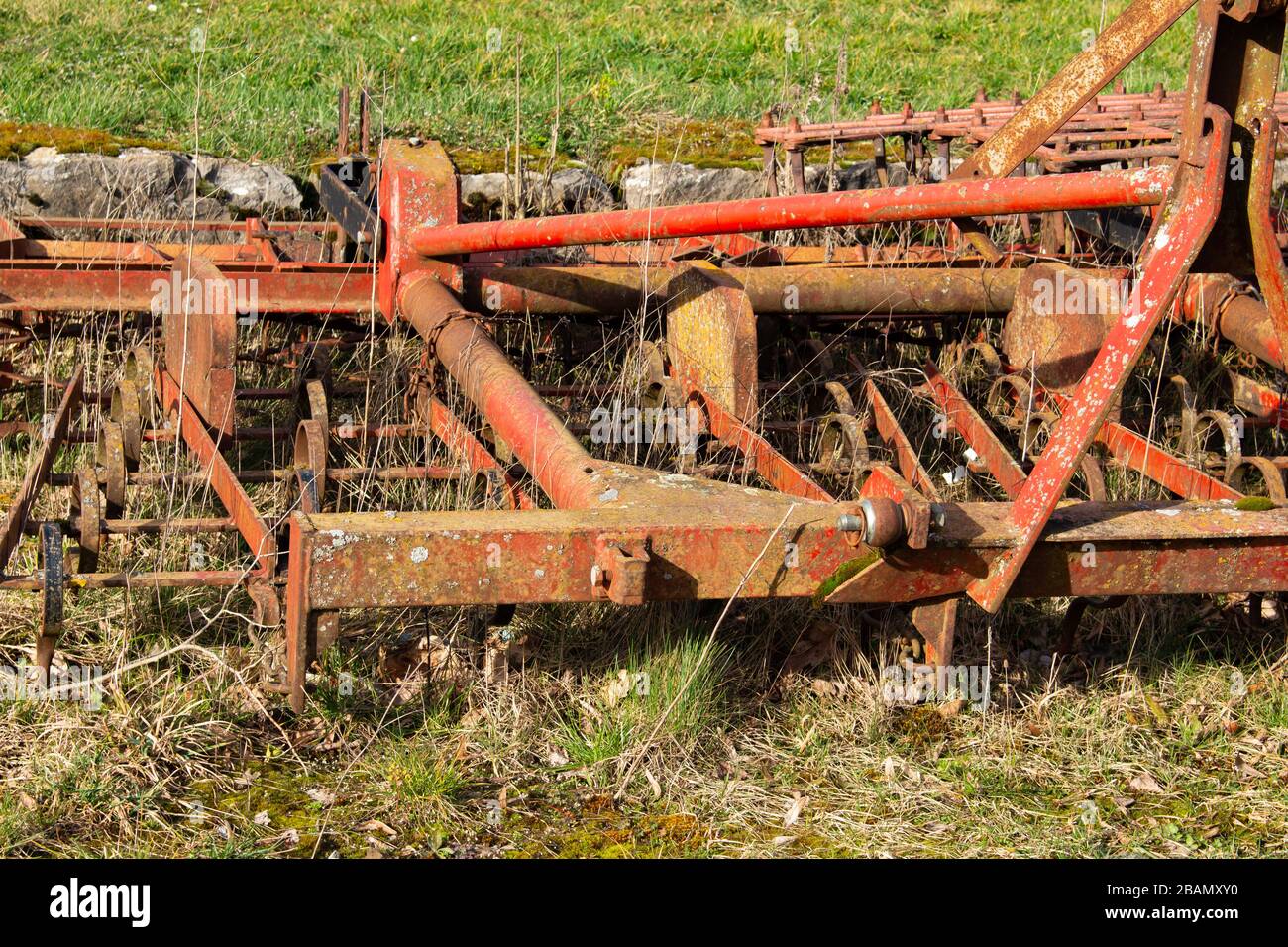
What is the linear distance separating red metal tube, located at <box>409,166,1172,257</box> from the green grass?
3.77m

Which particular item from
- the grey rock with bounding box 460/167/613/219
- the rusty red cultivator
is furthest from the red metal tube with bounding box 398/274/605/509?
the grey rock with bounding box 460/167/613/219

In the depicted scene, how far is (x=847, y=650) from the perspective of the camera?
4.11m

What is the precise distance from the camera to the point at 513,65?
9.77 meters

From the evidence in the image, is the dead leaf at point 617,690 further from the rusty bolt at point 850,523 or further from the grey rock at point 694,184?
the grey rock at point 694,184

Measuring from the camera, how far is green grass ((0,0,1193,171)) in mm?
8539

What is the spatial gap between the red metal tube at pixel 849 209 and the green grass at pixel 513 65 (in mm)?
3773

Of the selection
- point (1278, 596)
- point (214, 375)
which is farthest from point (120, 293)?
point (1278, 596)

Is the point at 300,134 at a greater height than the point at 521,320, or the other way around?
the point at 300,134

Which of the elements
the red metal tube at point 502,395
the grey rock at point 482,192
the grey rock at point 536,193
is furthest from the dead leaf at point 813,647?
the grey rock at point 482,192

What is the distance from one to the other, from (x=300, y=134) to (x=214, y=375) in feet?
14.7

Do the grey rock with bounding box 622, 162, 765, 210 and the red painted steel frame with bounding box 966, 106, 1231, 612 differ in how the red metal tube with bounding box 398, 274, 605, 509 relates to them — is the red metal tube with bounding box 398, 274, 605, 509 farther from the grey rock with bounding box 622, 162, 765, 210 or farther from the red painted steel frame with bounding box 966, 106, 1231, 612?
the grey rock with bounding box 622, 162, 765, 210

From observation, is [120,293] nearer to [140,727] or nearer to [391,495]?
[391,495]

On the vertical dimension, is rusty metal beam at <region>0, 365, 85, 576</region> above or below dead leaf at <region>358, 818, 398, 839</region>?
above

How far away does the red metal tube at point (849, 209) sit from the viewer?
3121 millimetres
